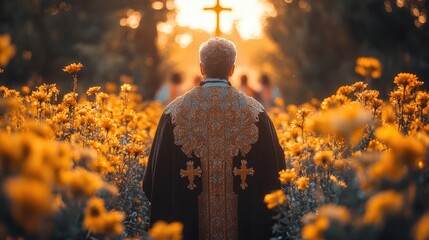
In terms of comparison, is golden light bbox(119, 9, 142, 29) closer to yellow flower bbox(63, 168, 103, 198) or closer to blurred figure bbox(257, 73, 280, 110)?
blurred figure bbox(257, 73, 280, 110)

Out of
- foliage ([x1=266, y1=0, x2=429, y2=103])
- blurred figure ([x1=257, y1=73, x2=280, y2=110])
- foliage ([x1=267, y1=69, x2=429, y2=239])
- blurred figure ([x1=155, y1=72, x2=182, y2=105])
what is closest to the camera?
foliage ([x1=267, y1=69, x2=429, y2=239])

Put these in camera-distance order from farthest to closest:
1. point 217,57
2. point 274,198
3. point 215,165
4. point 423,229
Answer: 1. point 215,165
2. point 217,57
3. point 274,198
4. point 423,229

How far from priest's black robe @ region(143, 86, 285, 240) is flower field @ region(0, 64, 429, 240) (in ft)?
0.92

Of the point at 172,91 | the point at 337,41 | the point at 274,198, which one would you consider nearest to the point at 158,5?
the point at 337,41

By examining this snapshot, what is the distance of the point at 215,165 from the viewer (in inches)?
184

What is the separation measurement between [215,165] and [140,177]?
154 centimetres

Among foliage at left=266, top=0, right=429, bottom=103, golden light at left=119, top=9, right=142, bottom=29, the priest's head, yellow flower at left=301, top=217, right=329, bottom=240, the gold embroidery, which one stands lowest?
yellow flower at left=301, top=217, right=329, bottom=240

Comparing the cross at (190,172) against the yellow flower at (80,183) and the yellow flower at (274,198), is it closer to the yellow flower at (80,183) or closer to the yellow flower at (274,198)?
the yellow flower at (274,198)

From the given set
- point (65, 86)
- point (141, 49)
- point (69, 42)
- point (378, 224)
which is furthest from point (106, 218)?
point (141, 49)

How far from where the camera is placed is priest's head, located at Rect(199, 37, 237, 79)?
4.58 meters

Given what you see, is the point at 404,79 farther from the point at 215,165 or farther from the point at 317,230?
the point at 317,230

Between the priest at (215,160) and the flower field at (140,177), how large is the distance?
295 mm

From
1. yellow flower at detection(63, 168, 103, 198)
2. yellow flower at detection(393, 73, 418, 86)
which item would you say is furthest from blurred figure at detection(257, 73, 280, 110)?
yellow flower at detection(63, 168, 103, 198)

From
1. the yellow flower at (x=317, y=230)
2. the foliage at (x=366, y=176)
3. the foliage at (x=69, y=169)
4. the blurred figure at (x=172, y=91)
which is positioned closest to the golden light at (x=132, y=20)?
the blurred figure at (x=172, y=91)
